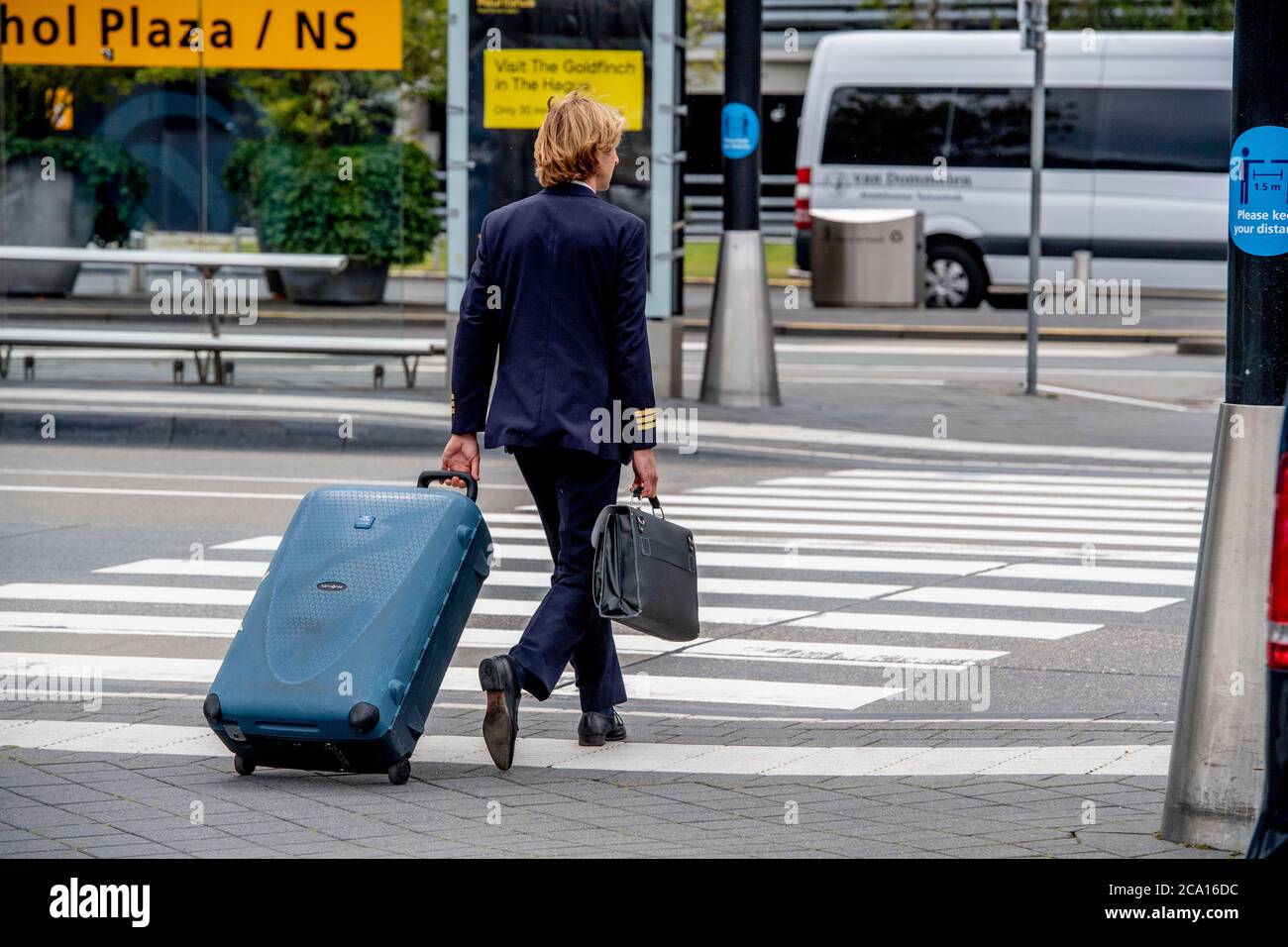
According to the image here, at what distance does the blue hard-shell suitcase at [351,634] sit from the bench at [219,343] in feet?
33.5

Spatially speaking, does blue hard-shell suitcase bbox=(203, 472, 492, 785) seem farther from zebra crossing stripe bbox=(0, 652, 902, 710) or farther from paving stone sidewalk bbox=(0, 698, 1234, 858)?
zebra crossing stripe bbox=(0, 652, 902, 710)

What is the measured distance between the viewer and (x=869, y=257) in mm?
26922

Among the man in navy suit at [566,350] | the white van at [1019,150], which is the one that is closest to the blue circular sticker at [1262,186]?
the man in navy suit at [566,350]

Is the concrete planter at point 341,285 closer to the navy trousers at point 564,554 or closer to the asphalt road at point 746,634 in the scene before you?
the asphalt road at point 746,634

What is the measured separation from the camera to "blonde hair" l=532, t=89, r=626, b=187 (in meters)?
5.87

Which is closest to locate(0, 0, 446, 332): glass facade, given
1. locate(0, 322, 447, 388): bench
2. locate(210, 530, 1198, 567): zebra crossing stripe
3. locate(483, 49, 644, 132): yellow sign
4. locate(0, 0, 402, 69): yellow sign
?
locate(0, 0, 402, 69): yellow sign

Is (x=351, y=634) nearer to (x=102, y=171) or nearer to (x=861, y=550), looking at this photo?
(x=861, y=550)

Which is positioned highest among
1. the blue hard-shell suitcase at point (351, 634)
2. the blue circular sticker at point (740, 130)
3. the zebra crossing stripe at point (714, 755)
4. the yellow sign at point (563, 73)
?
the yellow sign at point (563, 73)

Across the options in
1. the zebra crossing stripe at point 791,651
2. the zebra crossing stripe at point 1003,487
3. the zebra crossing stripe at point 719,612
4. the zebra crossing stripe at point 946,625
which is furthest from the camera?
the zebra crossing stripe at point 1003,487

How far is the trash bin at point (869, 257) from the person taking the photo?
87.7ft

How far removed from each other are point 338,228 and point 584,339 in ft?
36.6

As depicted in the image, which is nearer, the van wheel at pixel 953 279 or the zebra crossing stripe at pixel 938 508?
the zebra crossing stripe at pixel 938 508

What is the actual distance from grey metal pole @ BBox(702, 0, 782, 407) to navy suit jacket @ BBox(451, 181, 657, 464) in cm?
993

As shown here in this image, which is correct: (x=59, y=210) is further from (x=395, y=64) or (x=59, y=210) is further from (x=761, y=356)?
(x=761, y=356)
